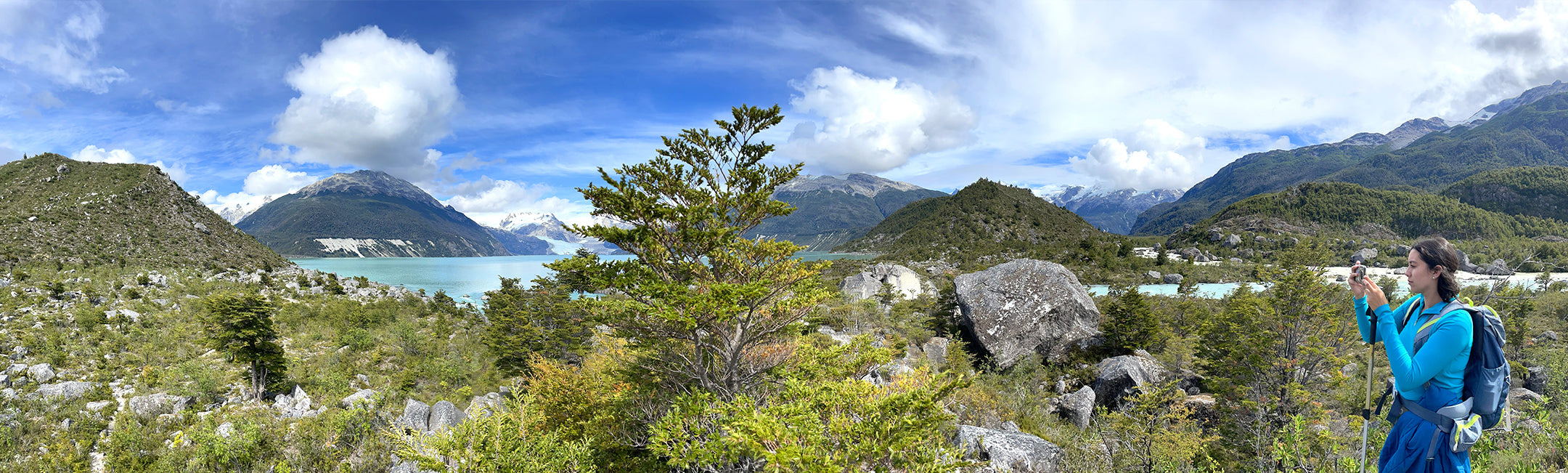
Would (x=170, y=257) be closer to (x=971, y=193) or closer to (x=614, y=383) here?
(x=614, y=383)

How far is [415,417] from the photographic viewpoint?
12188 millimetres

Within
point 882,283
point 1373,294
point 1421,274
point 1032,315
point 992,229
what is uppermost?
point 992,229

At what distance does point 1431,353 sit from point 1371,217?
13398cm

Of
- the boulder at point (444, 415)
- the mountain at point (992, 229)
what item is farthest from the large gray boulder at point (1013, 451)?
the mountain at point (992, 229)

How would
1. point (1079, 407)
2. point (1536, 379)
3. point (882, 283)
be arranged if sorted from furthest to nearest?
point (882, 283), point (1536, 379), point (1079, 407)

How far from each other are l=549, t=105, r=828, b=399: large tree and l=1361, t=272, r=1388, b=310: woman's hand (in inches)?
235

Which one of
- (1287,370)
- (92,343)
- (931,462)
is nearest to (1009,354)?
(1287,370)

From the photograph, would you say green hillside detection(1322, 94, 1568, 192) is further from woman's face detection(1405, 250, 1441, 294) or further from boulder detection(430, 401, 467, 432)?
boulder detection(430, 401, 467, 432)

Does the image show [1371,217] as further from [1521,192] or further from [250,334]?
[250,334]

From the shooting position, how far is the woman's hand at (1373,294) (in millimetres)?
3295

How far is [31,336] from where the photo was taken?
51.0 ft

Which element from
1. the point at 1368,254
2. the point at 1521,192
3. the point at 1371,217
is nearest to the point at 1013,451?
the point at 1368,254

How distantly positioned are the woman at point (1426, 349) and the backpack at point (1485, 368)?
58mm

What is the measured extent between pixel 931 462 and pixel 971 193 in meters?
132
